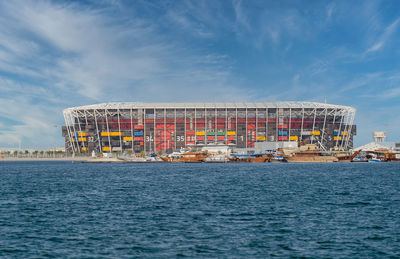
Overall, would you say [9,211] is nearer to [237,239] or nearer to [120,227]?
[120,227]

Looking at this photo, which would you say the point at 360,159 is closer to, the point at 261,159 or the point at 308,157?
the point at 308,157

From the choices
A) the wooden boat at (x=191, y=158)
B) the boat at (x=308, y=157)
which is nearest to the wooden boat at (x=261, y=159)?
the boat at (x=308, y=157)

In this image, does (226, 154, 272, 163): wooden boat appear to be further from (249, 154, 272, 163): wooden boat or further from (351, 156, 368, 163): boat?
(351, 156, 368, 163): boat

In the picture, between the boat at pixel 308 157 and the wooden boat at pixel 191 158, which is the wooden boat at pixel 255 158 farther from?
the wooden boat at pixel 191 158

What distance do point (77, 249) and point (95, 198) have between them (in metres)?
21.5

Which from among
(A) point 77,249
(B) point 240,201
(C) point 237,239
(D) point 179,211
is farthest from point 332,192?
(A) point 77,249

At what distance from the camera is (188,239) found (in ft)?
75.6

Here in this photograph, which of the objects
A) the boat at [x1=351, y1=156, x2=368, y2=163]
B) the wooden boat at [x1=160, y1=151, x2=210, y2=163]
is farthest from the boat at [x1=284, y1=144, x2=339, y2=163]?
the wooden boat at [x1=160, y1=151, x2=210, y2=163]

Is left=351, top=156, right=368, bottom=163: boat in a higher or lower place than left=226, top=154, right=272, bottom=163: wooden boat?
lower

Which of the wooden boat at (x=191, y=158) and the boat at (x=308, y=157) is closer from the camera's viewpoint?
the boat at (x=308, y=157)

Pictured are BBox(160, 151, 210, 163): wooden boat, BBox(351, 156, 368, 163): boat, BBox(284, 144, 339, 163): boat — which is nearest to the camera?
BBox(284, 144, 339, 163): boat

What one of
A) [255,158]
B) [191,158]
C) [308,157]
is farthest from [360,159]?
[191,158]

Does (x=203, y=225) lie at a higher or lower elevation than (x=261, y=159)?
lower

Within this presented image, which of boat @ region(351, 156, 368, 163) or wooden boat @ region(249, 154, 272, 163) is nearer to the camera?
wooden boat @ region(249, 154, 272, 163)
